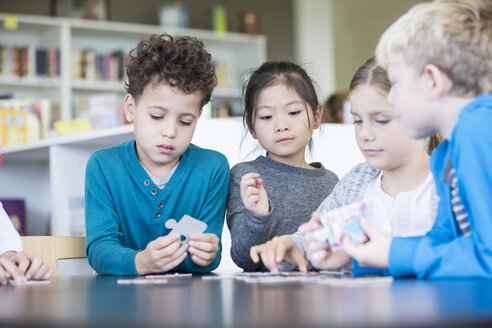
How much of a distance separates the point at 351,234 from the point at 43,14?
5.15 meters

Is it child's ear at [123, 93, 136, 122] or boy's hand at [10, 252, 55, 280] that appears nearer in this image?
boy's hand at [10, 252, 55, 280]

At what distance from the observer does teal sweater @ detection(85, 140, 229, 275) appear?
1.50m

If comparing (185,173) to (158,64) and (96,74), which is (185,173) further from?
(96,74)

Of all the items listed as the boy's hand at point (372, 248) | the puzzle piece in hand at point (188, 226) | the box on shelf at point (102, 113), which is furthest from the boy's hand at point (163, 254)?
the box on shelf at point (102, 113)

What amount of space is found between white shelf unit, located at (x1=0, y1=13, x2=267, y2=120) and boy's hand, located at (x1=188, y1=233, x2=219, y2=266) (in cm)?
372

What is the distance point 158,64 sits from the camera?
1568mm

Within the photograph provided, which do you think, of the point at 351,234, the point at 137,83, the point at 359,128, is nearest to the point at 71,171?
the point at 137,83

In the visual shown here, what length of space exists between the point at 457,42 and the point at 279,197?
2.65ft

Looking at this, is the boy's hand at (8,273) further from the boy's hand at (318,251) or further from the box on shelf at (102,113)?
the box on shelf at (102,113)

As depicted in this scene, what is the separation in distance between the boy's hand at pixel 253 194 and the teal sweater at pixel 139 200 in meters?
0.17

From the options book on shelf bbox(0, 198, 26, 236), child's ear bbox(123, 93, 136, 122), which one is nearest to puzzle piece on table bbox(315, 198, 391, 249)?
child's ear bbox(123, 93, 136, 122)

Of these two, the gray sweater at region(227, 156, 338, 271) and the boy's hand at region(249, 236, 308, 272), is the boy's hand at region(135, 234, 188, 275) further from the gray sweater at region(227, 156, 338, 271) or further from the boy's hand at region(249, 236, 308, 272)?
the gray sweater at region(227, 156, 338, 271)

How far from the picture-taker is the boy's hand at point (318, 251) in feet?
3.35

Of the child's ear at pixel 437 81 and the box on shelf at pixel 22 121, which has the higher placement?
the box on shelf at pixel 22 121
